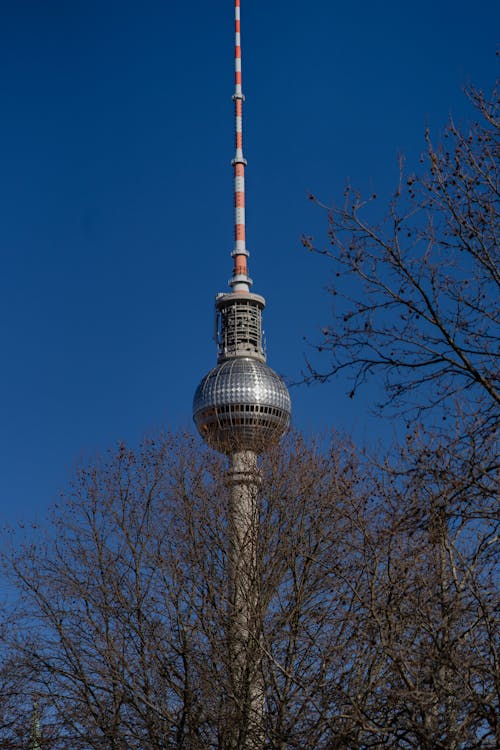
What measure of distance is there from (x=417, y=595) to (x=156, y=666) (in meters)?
11.2

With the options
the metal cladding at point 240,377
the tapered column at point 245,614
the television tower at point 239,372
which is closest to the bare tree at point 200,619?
the tapered column at point 245,614

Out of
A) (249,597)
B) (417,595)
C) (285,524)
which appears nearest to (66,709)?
(249,597)

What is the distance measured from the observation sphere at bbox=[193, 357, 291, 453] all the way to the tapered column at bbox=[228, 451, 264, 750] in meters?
42.0

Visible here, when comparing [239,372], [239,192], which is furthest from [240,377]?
[239,192]

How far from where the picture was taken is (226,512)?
23.5 meters

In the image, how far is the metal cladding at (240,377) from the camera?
68.3 meters

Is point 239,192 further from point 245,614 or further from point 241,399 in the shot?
point 245,614

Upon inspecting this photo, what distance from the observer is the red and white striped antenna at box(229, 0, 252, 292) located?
7412 cm

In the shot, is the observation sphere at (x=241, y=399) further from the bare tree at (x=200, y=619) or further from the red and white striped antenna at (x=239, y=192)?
the bare tree at (x=200, y=619)

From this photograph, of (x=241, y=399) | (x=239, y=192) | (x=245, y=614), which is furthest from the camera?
(x=239, y=192)

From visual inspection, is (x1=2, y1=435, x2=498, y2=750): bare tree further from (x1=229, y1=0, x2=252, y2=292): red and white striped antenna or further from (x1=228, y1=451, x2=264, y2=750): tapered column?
(x1=229, y1=0, x2=252, y2=292): red and white striped antenna

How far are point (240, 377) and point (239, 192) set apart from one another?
15318 millimetres

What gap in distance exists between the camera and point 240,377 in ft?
225

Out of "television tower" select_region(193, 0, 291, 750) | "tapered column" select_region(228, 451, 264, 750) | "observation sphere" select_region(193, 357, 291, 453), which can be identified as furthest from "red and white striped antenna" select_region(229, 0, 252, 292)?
"tapered column" select_region(228, 451, 264, 750)
